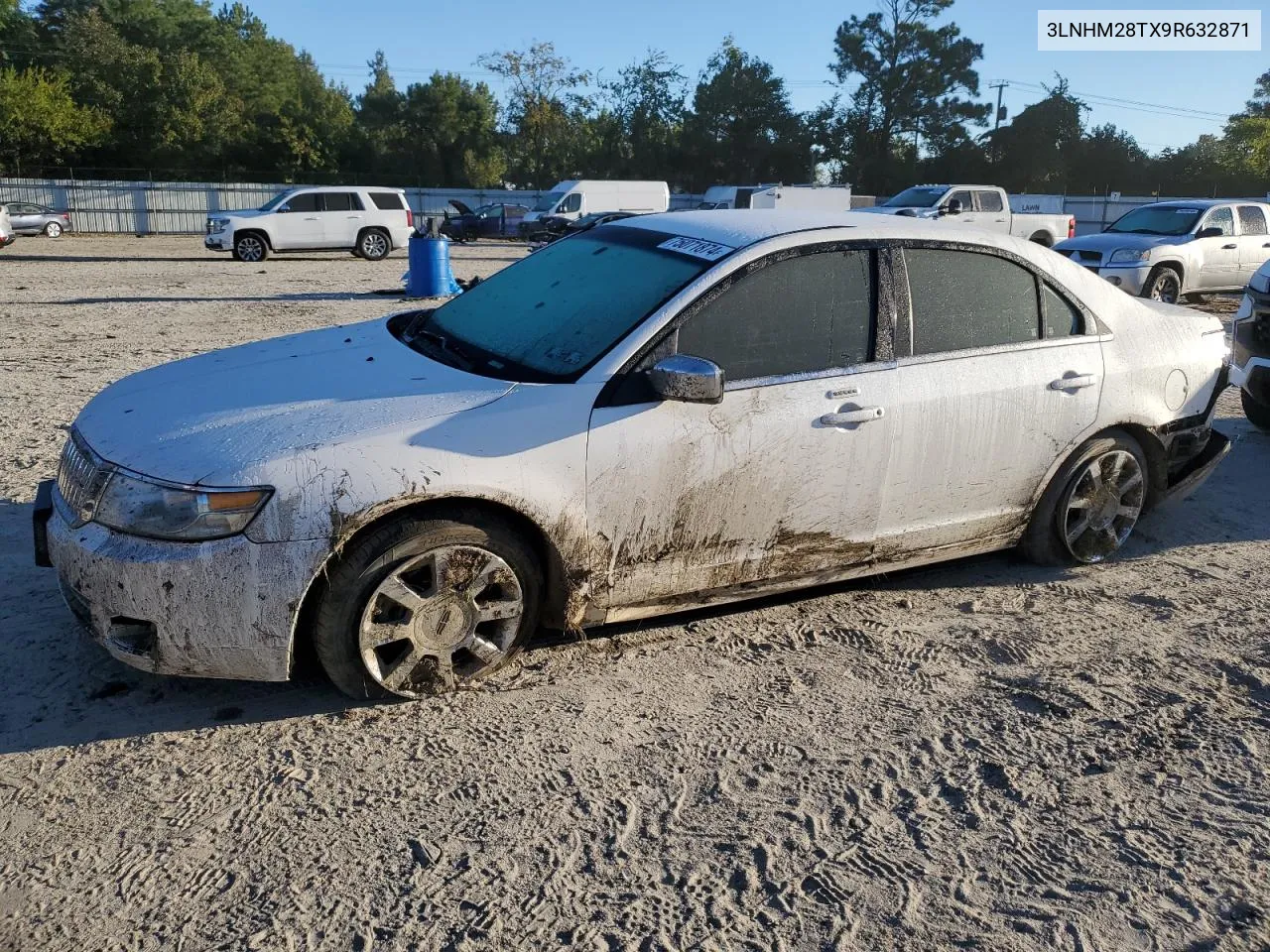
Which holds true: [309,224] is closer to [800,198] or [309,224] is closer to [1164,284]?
[800,198]

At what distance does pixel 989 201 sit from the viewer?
25.6m

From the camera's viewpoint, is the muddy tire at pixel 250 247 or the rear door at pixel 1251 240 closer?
the rear door at pixel 1251 240

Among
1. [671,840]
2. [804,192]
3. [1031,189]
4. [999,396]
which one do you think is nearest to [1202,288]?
[999,396]

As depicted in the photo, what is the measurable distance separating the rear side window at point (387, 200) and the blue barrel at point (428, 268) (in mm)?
10201

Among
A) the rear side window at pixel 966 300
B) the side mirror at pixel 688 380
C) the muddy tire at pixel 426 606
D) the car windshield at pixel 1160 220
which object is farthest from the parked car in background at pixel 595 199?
the muddy tire at pixel 426 606

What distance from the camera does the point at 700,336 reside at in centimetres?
394

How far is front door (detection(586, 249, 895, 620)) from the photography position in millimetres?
3795

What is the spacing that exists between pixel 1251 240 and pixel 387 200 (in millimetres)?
18318

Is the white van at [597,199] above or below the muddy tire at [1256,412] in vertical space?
above

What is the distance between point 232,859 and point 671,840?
3.90ft

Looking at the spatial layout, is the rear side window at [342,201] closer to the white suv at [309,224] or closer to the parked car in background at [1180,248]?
the white suv at [309,224]

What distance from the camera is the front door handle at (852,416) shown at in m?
4.09

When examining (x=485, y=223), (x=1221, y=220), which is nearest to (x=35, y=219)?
(x=485, y=223)

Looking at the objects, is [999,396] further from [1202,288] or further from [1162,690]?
[1202,288]
